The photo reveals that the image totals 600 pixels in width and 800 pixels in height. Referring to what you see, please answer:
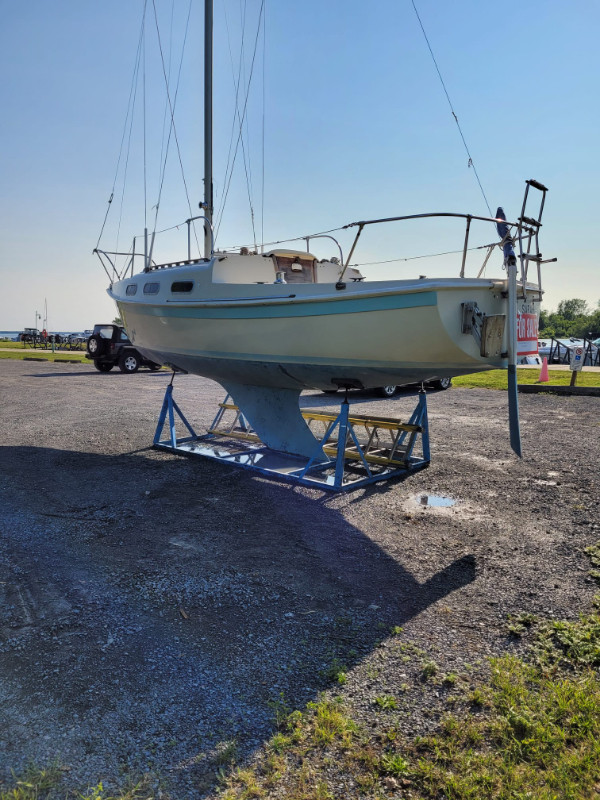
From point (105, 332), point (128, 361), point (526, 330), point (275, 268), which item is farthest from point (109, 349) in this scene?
point (526, 330)

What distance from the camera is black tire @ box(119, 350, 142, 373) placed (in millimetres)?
20547

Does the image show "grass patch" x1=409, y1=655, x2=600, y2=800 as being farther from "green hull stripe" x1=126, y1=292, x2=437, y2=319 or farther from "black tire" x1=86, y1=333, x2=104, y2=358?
"black tire" x1=86, y1=333, x2=104, y2=358

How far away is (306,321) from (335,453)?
2.20 metres

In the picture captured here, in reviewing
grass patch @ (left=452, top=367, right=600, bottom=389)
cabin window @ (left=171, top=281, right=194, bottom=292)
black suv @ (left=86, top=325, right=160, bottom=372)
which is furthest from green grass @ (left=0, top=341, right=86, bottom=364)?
cabin window @ (left=171, top=281, right=194, bottom=292)

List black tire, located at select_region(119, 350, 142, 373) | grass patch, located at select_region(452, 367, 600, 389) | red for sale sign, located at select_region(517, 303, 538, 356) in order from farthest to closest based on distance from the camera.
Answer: black tire, located at select_region(119, 350, 142, 373)
grass patch, located at select_region(452, 367, 600, 389)
red for sale sign, located at select_region(517, 303, 538, 356)

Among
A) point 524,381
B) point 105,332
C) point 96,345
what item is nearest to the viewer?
point 524,381

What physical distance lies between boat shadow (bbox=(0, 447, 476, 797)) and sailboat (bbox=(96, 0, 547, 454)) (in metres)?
1.56

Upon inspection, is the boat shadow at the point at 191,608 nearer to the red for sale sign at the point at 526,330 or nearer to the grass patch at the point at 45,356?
the red for sale sign at the point at 526,330

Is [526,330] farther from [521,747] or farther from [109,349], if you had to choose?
[109,349]

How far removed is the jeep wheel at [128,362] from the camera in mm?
20547

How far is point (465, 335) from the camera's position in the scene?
5137 mm

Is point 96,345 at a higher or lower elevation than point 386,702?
higher

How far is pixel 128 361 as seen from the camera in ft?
67.9

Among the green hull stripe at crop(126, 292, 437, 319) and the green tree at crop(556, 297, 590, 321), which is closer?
the green hull stripe at crop(126, 292, 437, 319)
